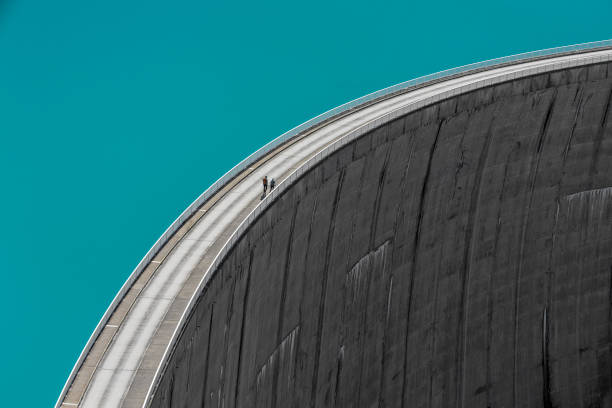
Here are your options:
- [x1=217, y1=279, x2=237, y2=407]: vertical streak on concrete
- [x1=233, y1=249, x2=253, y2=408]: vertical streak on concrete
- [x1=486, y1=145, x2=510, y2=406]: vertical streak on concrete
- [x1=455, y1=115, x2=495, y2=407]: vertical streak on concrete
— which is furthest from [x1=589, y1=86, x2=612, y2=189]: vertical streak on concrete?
[x1=217, y1=279, x2=237, y2=407]: vertical streak on concrete

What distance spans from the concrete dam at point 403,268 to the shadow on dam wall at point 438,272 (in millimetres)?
80

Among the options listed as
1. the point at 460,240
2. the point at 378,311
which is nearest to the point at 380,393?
the point at 378,311

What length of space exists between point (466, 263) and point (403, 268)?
172 inches

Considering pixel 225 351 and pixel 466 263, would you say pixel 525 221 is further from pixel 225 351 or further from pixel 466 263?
pixel 225 351

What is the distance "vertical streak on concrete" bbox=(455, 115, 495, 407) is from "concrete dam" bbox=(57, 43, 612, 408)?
0.23ft

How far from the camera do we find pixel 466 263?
41500 millimetres

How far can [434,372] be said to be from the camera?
40875 mm

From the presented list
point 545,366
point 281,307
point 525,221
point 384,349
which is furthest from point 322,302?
point 545,366

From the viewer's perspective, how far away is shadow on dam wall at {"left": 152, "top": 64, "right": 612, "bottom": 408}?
2959cm

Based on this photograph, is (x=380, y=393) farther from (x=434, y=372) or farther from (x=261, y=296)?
(x=261, y=296)

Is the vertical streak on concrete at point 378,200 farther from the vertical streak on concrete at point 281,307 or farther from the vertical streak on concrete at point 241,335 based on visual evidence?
the vertical streak on concrete at point 241,335

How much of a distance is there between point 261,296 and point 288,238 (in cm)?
255

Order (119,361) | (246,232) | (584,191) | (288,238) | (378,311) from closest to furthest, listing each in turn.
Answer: (119,361) → (246,232) → (288,238) → (378,311) → (584,191)

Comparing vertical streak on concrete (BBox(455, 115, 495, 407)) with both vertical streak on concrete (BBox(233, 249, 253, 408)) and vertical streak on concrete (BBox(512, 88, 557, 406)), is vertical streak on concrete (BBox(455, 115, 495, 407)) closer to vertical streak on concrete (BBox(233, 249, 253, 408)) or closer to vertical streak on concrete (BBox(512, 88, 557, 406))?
vertical streak on concrete (BBox(512, 88, 557, 406))
